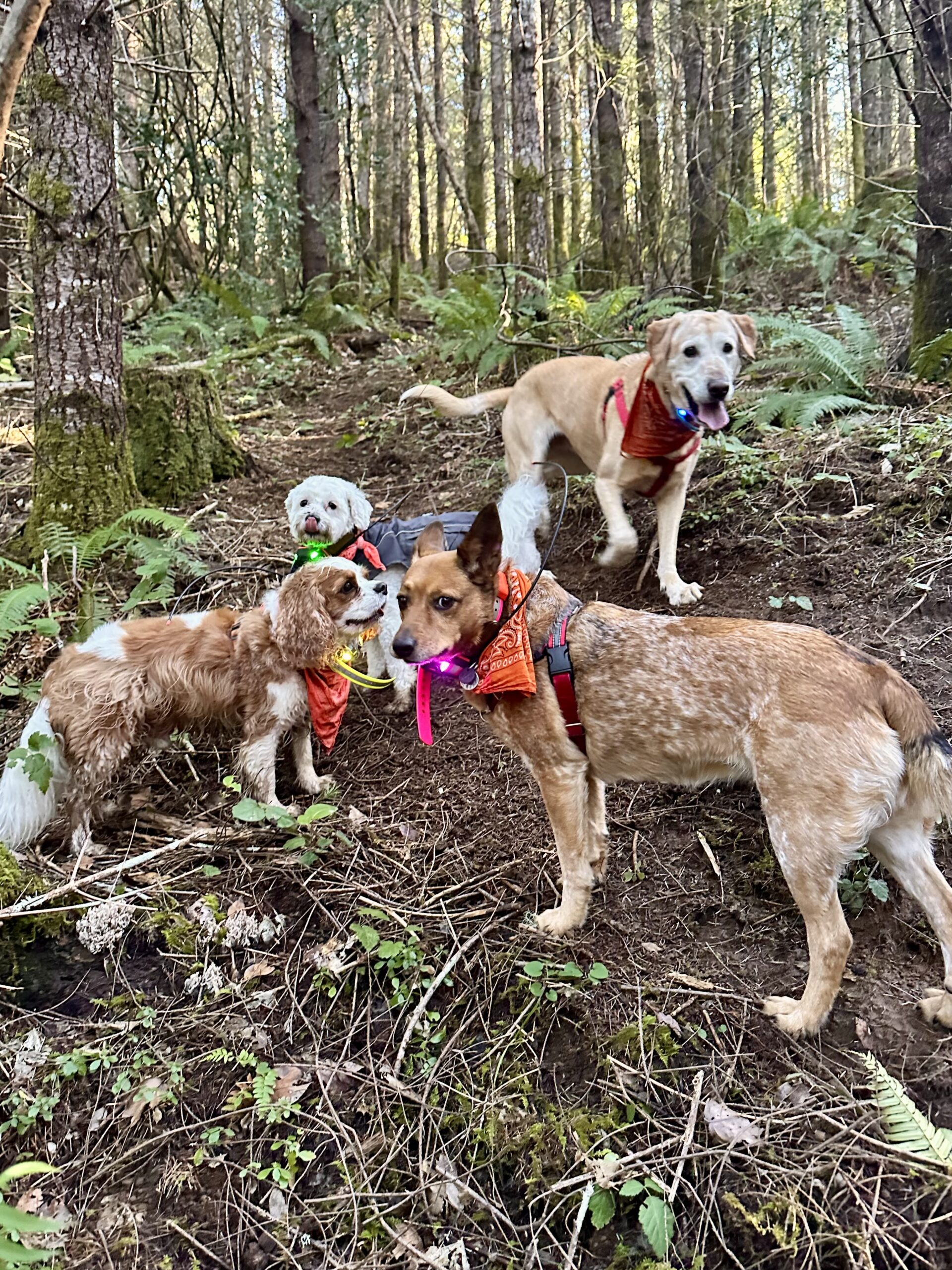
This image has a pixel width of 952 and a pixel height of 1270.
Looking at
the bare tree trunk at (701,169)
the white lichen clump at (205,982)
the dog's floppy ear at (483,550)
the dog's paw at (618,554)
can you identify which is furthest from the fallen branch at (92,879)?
the bare tree trunk at (701,169)

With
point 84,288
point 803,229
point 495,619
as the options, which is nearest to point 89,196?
point 84,288

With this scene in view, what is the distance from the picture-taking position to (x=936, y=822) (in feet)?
11.3

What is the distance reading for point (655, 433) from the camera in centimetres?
618

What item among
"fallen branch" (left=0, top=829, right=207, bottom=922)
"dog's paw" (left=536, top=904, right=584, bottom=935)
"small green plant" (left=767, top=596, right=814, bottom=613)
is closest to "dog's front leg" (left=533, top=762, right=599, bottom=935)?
"dog's paw" (left=536, top=904, right=584, bottom=935)

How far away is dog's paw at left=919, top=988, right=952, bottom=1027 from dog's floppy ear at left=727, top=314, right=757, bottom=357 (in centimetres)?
489

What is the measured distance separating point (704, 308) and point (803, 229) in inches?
213

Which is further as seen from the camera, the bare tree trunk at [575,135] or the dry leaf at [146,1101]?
the bare tree trunk at [575,135]

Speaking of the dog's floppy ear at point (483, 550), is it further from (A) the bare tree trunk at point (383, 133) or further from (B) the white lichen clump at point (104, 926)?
(A) the bare tree trunk at point (383, 133)

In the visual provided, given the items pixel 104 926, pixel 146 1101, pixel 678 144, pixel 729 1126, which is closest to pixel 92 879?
pixel 104 926

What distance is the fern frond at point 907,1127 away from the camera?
2.67 metres

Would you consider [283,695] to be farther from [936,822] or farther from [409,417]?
[409,417]

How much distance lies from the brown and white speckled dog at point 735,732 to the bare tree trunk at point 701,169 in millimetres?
9551

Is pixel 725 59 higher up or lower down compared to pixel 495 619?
higher up

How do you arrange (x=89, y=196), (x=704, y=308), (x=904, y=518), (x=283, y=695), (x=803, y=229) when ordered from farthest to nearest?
(x=803, y=229)
(x=704, y=308)
(x=89, y=196)
(x=904, y=518)
(x=283, y=695)
